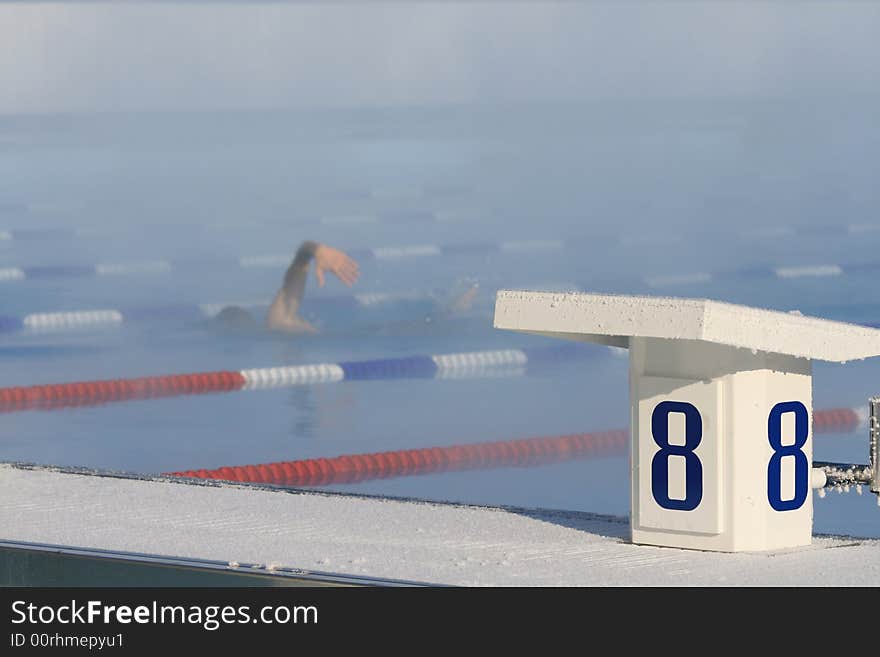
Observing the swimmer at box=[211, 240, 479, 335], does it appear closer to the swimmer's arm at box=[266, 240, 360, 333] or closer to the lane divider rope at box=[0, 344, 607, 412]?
the swimmer's arm at box=[266, 240, 360, 333]

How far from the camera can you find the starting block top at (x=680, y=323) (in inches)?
151

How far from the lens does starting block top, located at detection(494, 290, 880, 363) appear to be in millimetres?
3842

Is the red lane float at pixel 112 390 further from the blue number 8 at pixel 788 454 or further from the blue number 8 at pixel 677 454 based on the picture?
Answer: the blue number 8 at pixel 788 454

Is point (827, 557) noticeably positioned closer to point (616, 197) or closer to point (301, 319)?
point (301, 319)

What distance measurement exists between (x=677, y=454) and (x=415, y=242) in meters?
18.3

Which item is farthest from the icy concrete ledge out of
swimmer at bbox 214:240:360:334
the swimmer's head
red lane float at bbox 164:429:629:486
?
the swimmer's head

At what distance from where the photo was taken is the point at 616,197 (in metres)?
29.5

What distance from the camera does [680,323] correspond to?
388cm

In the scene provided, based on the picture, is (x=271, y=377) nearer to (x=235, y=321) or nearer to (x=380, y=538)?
(x=235, y=321)

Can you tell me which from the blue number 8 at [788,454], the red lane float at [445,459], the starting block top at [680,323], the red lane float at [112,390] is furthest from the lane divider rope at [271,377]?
the blue number 8 at [788,454]

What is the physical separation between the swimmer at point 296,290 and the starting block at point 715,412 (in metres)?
→ 6.50

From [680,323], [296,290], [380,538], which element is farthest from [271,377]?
[680,323]

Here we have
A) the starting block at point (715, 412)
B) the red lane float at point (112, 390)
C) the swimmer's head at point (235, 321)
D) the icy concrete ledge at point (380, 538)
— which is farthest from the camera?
the swimmer's head at point (235, 321)
